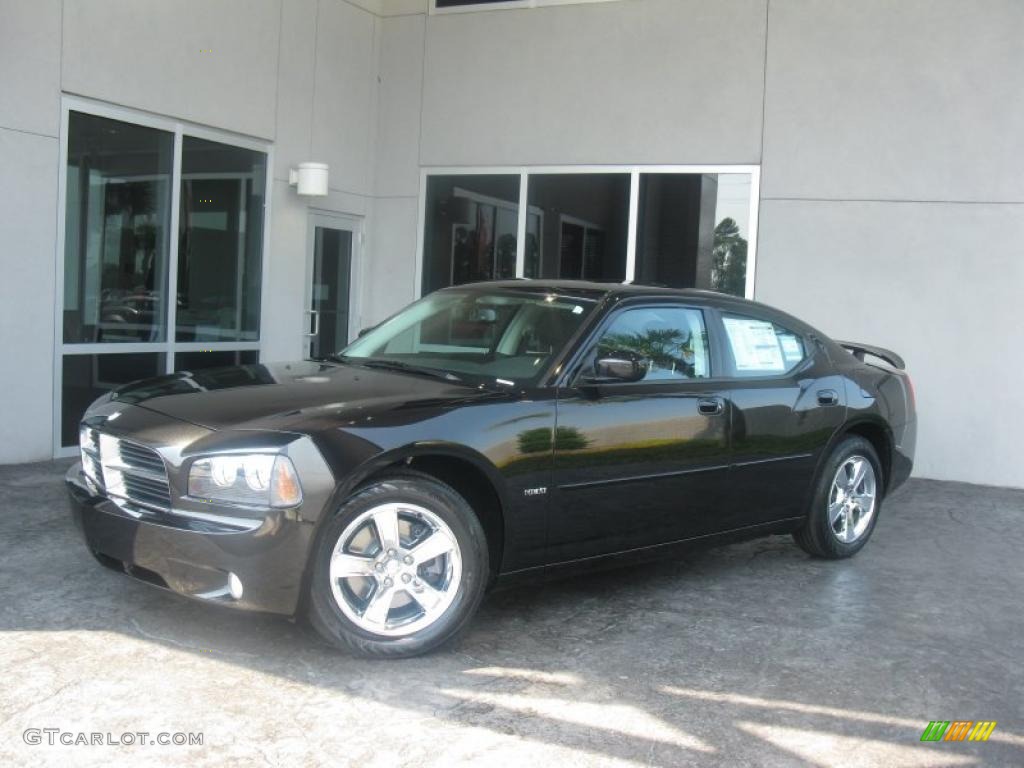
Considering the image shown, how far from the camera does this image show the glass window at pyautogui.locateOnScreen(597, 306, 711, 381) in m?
5.05

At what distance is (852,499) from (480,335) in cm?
265

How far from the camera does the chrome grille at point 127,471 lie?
4.03 m

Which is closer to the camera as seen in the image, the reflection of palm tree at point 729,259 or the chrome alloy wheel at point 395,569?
the chrome alloy wheel at point 395,569

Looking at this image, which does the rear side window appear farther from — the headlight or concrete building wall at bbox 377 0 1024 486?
concrete building wall at bbox 377 0 1024 486

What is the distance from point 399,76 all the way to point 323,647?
8487mm

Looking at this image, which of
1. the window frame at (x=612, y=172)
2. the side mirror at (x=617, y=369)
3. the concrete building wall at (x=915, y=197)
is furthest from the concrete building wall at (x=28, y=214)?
the concrete building wall at (x=915, y=197)

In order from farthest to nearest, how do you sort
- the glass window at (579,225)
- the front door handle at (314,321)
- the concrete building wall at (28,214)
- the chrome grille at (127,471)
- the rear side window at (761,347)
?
1. the front door handle at (314,321)
2. the glass window at (579,225)
3. the concrete building wall at (28,214)
4. the rear side window at (761,347)
5. the chrome grille at (127,471)

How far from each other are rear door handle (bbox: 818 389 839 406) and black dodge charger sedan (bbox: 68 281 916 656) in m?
0.01

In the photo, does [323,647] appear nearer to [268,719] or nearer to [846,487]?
[268,719]

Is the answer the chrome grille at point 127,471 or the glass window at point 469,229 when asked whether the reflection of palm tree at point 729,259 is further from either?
the chrome grille at point 127,471

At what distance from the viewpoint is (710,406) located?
17.1 ft

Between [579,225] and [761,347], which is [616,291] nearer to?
[761,347]

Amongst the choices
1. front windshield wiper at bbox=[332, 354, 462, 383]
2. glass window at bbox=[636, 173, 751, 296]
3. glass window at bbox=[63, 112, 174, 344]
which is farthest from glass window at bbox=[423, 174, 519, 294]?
front windshield wiper at bbox=[332, 354, 462, 383]

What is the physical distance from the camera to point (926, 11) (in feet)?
30.5
